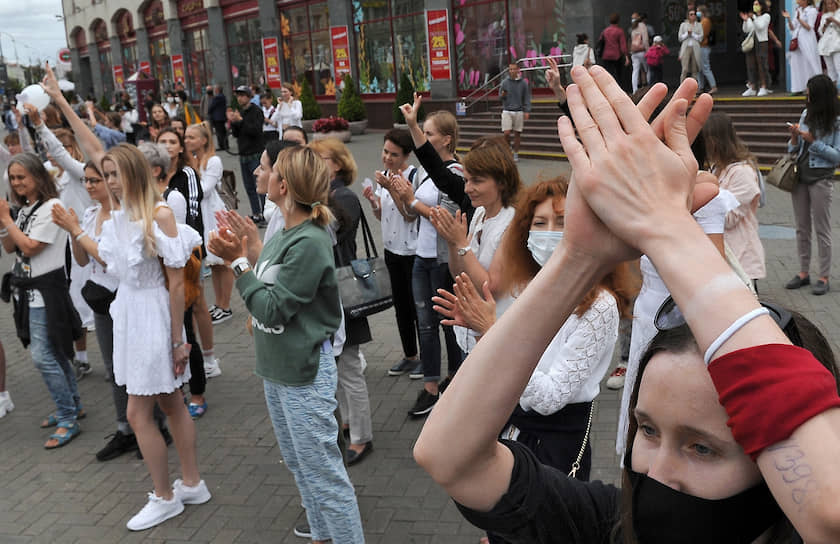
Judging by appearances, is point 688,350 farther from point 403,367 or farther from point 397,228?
point 403,367

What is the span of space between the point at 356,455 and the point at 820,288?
5010 millimetres

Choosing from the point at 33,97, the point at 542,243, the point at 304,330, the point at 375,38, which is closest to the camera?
the point at 542,243

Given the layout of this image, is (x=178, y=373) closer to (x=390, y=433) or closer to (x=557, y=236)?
(x=390, y=433)

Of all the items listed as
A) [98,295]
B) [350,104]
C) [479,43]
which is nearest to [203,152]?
[98,295]

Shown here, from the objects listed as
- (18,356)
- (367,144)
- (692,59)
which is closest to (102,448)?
(18,356)

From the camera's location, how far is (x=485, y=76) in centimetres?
2330

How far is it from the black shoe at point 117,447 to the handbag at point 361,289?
6.81 ft

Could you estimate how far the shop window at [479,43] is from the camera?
74.5 feet

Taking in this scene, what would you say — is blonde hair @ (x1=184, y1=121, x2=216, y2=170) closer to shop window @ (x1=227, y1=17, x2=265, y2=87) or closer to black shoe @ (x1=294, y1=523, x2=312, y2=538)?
black shoe @ (x1=294, y1=523, x2=312, y2=538)

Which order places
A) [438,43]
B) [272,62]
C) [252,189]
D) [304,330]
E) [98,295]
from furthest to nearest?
1. [272,62]
2. [438,43]
3. [252,189]
4. [98,295]
5. [304,330]

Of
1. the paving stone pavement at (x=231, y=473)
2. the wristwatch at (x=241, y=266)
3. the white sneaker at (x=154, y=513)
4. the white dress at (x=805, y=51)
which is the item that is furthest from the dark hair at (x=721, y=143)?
the white dress at (x=805, y=51)

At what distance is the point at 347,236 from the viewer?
5363 millimetres

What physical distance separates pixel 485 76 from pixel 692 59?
715 centimetres

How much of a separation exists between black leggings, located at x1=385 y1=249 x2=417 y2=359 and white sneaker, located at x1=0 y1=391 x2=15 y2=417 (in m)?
3.45
